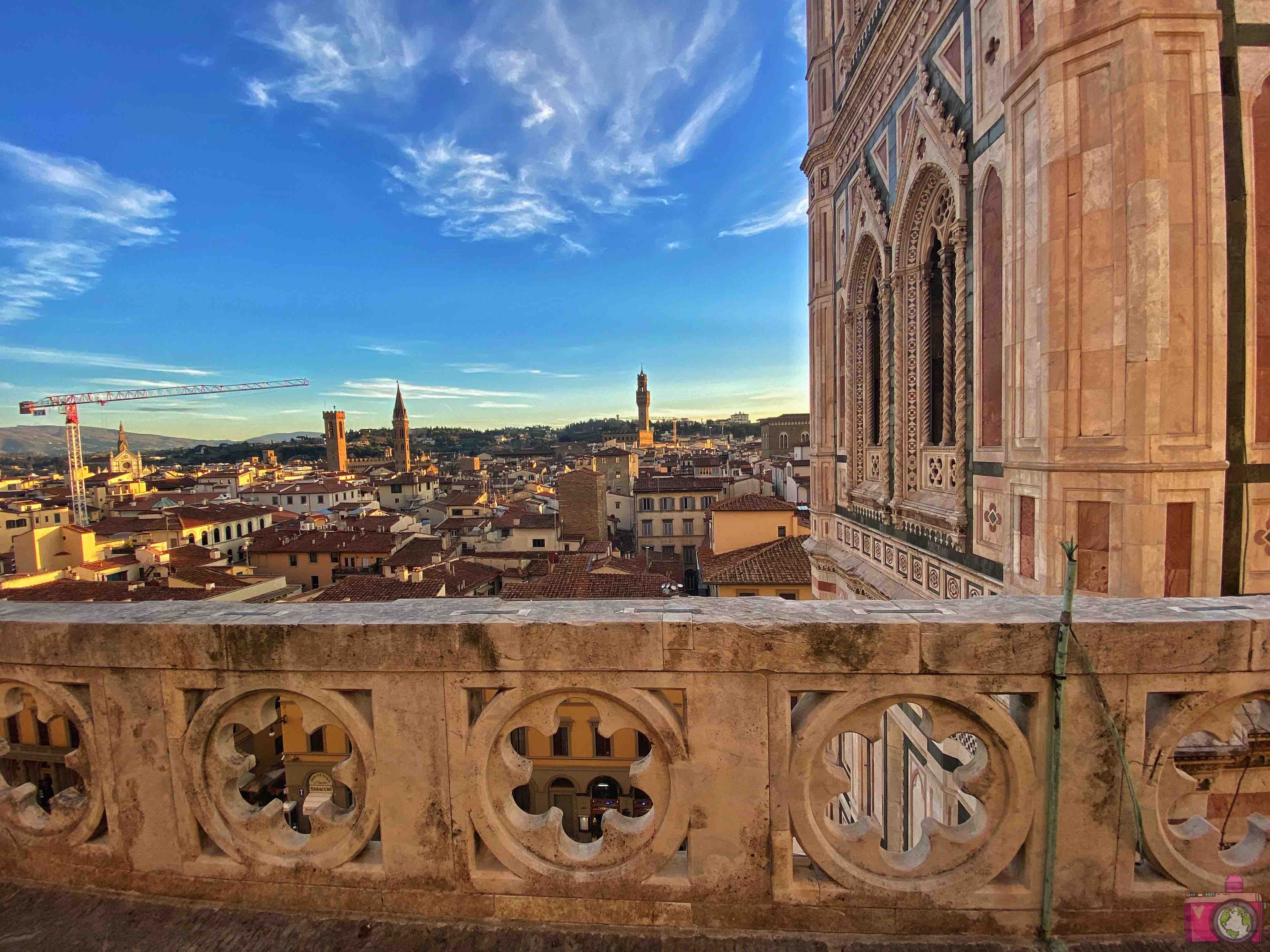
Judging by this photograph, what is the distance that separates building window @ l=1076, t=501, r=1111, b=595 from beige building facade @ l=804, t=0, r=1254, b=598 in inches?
0.5

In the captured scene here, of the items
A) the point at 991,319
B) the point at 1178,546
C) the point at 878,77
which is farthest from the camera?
the point at 878,77

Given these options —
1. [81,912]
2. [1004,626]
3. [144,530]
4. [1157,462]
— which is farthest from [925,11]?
[144,530]

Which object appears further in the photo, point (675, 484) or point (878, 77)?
point (675, 484)

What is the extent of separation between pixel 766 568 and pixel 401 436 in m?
111

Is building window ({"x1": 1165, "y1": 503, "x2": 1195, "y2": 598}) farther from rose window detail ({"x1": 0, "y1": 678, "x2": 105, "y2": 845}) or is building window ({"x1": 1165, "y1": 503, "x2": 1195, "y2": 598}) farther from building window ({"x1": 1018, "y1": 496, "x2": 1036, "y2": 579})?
rose window detail ({"x1": 0, "y1": 678, "x2": 105, "y2": 845})

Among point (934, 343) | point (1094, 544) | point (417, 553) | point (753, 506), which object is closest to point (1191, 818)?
point (1094, 544)

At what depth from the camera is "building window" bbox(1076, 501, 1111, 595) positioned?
4488mm

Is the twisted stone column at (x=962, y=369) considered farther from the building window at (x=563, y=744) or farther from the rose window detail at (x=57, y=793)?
the building window at (x=563, y=744)

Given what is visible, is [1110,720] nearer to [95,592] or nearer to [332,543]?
[95,592]

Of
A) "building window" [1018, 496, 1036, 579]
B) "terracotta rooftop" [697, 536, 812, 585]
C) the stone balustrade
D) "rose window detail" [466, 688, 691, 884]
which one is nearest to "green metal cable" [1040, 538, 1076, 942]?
the stone balustrade

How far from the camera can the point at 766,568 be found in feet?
77.4

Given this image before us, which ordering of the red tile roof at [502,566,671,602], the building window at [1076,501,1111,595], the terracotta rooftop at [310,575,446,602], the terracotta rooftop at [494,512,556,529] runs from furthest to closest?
the terracotta rooftop at [494,512,556,529], the red tile roof at [502,566,671,602], the terracotta rooftop at [310,575,446,602], the building window at [1076,501,1111,595]

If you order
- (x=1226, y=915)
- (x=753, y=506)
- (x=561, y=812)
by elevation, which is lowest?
(x=753, y=506)

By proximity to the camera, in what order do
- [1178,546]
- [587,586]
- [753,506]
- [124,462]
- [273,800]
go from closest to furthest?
[273,800] → [1178,546] → [587,586] → [753,506] → [124,462]
